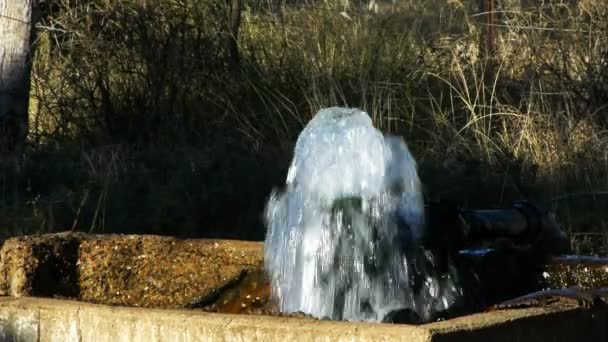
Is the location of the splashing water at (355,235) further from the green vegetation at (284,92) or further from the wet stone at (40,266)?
the green vegetation at (284,92)

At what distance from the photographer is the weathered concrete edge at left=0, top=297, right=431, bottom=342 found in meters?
2.80

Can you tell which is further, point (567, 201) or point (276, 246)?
point (567, 201)

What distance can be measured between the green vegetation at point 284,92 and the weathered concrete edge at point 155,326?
4.30 m

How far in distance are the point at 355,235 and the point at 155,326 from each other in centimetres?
74

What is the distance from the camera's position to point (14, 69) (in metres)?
8.90

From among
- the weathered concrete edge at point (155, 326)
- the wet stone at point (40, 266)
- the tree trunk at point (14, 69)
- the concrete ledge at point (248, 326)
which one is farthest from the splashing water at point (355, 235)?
the tree trunk at point (14, 69)

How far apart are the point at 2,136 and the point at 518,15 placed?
3.88 m

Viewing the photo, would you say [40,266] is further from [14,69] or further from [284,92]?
[284,92]

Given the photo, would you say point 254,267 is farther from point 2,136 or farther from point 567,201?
point 2,136

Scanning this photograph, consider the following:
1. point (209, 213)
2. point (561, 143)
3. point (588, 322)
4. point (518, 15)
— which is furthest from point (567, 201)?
point (588, 322)

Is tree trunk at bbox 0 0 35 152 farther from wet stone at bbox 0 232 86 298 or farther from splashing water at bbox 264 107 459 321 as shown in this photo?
splashing water at bbox 264 107 459 321

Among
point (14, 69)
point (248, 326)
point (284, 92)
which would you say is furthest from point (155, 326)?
point (284, 92)

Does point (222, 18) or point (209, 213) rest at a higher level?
point (222, 18)

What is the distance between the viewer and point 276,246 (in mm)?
3836
